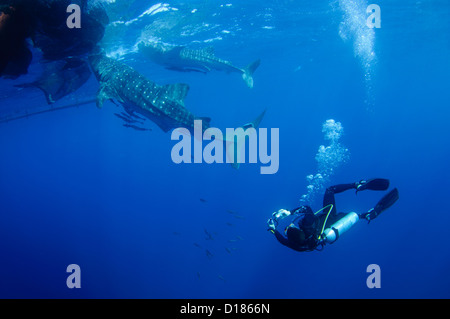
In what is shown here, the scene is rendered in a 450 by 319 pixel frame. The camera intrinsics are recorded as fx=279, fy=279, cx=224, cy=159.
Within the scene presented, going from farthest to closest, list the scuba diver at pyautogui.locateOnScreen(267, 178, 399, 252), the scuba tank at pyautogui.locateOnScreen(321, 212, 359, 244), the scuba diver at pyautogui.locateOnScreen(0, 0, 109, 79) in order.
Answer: the scuba tank at pyautogui.locateOnScreen(321, 212, 359, 244) → the scuba diver at pyautogui.locateOnScreen(267, 178, 399, 252) → the scuba diver at pyautogui.locateOnScreen(0, 0, 109, 79)

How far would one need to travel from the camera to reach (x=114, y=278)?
28203 millimetres

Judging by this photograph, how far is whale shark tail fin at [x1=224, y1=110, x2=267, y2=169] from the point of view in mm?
9094

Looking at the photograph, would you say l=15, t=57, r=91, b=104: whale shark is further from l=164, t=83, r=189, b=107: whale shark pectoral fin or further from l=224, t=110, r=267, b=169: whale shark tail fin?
l=224, t=110, r=267, b=169: whale shark tail fin

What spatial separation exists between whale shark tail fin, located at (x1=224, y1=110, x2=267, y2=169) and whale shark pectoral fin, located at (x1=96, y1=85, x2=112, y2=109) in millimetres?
3814

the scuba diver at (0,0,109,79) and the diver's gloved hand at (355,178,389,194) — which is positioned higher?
the scuba diver at (0,0,109,79)

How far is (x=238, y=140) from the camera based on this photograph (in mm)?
9234

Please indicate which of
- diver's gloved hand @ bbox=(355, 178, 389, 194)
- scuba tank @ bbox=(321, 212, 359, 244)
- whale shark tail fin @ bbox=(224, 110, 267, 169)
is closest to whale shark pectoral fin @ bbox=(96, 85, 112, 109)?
whale shark tail fin @ bbox=(224, 110, 267, 169)

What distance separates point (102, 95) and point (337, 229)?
7357 mm

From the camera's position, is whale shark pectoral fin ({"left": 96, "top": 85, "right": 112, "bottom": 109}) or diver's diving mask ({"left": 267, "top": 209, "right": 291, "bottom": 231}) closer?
diver's diving mask ({"left": 267, "top": 209, "right": 291, "bottom": 231})
